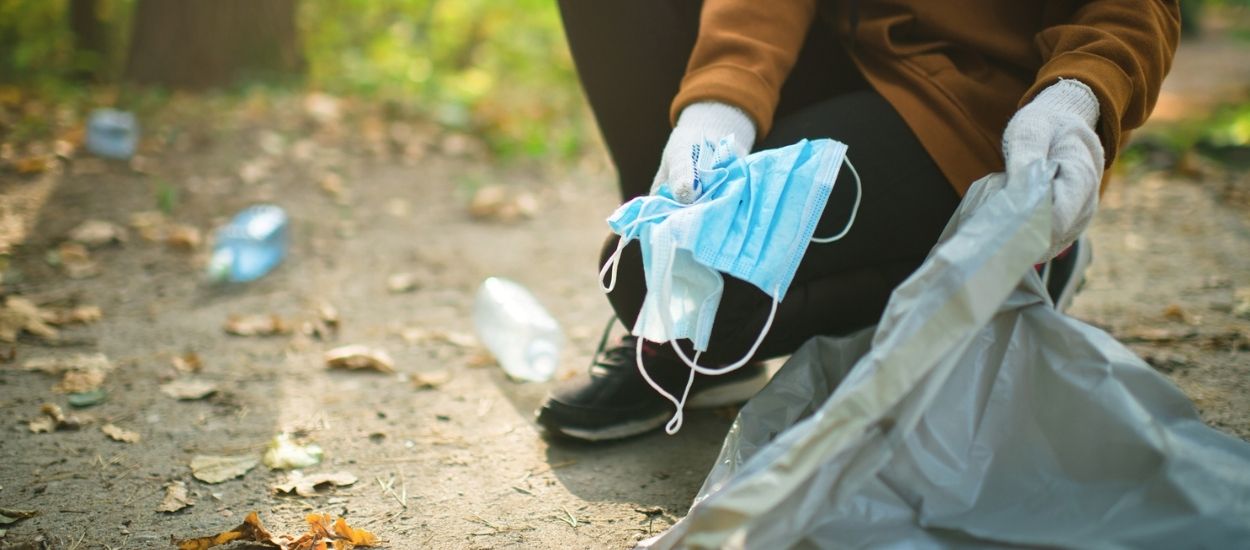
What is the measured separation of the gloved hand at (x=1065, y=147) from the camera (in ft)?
4.07

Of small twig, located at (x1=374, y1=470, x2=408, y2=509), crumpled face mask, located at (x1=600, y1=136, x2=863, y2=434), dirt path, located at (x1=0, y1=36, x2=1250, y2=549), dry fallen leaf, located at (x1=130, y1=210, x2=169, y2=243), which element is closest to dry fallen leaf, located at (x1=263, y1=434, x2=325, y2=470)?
dirt path, located at (x1=0, y1=36, x2=1250, y2=549)

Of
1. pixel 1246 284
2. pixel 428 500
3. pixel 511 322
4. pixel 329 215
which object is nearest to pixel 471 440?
pixel 428 500

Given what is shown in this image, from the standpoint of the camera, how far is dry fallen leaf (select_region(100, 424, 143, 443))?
72.9 inches

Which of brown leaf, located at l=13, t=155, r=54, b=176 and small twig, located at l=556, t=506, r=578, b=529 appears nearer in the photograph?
small twig, located at l=556, t=506, r=578, b=529

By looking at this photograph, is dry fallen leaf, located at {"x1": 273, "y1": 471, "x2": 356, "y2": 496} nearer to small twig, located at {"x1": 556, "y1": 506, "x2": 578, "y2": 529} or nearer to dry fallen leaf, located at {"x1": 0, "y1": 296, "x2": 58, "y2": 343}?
small twig, located at {"x1": 556, "y1": 506, "x2": 578, "y2": 529}

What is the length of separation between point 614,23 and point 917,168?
698 mm

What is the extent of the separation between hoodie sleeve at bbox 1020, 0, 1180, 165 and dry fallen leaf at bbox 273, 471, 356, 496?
4.47ft

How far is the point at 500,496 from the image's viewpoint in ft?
5.50

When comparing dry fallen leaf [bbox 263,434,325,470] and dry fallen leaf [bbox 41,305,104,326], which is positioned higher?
dry fallen leaf [bbox 263,434,325,470]

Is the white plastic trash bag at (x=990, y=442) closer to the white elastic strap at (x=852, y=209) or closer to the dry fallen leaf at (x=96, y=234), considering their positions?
the white elastic strap at (x=852, y=209)

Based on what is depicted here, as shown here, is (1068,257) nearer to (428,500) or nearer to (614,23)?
(614,23)

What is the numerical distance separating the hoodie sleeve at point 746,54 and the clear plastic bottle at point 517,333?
846 millimetres

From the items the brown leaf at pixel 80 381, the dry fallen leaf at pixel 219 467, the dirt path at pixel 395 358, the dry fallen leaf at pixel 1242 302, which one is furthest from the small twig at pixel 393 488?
the dry fallen leaf at pixel 1242 302

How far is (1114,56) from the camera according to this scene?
1.41 metres
